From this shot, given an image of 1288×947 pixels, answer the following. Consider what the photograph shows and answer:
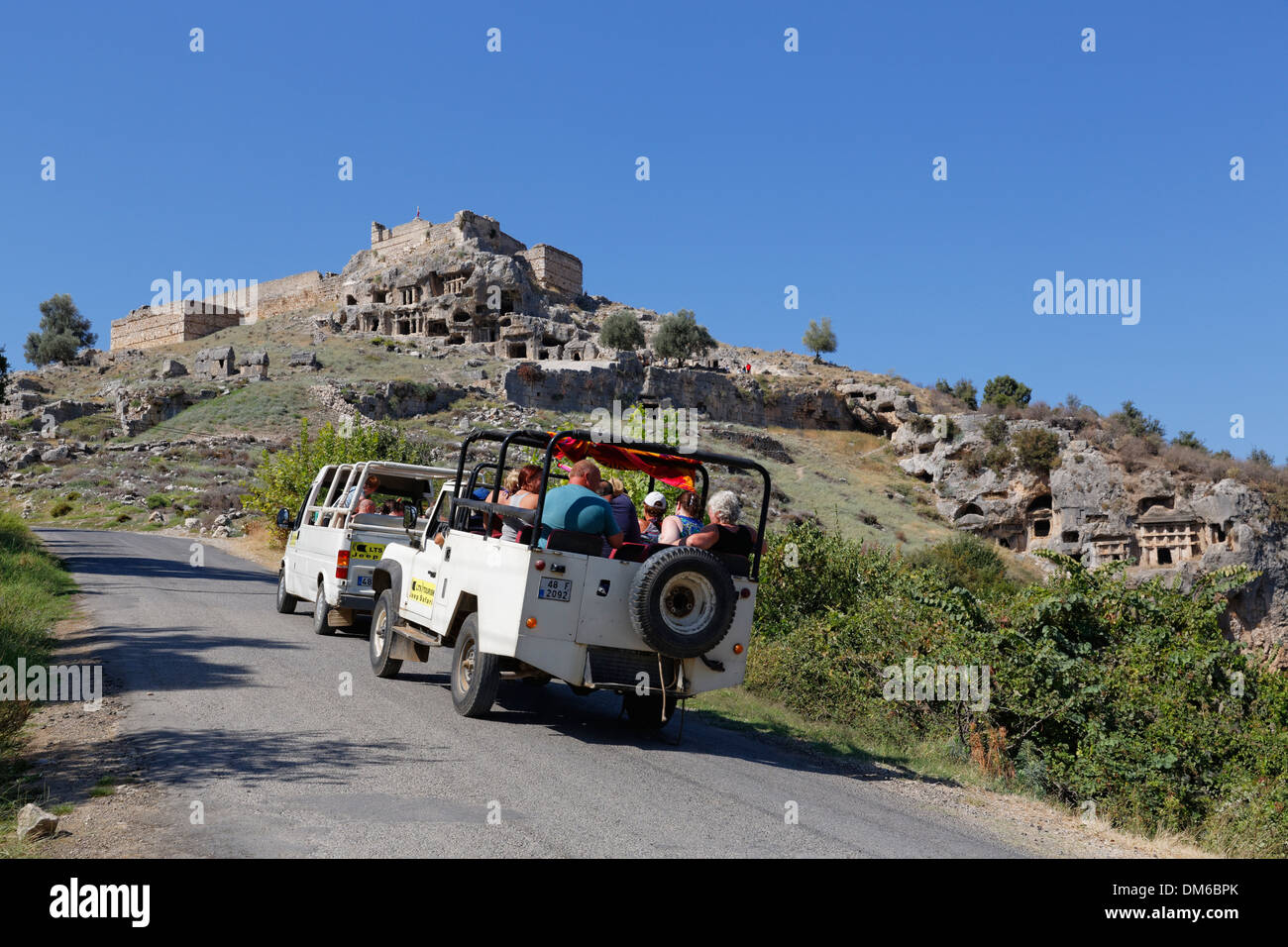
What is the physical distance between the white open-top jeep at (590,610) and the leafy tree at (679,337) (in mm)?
89310

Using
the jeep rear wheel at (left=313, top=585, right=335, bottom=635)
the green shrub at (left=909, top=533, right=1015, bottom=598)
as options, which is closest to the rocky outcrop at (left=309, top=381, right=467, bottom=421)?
the green shrub at (left=909, top=533, right=1015, bottom=598)

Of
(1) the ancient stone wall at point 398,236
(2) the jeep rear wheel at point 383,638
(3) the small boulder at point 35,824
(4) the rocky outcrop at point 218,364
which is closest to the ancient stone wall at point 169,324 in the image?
(1) the ancient stone wall at point 398,236

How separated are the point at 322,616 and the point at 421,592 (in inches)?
184

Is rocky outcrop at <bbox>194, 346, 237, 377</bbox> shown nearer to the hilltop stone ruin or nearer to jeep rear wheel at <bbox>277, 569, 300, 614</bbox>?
the hilltop stone ruin

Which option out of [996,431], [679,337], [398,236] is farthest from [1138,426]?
[398,236]

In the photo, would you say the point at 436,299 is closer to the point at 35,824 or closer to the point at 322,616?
the point at 322,616

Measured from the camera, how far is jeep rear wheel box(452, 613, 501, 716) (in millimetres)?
7945

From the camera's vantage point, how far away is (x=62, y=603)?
15.0 meters

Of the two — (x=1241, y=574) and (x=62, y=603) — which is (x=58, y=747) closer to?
(x=62, y=603)

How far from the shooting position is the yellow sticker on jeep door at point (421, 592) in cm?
909

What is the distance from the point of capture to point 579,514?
759 cm

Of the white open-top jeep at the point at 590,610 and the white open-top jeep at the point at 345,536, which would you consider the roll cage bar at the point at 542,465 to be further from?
the white open-top jeep at the point at 345,536

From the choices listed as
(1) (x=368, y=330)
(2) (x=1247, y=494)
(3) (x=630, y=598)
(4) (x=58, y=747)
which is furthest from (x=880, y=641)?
(1) (x=368, y=330)

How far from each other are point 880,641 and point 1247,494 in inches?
2049
